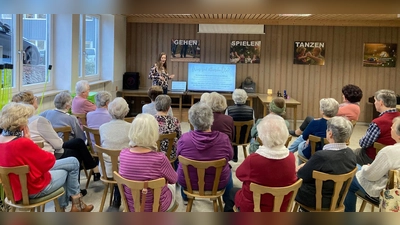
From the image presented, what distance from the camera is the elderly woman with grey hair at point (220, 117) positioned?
439 cm

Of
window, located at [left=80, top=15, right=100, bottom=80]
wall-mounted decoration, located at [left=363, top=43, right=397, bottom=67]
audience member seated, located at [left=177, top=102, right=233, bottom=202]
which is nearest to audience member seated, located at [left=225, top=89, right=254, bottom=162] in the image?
audience member seated, located at [left=177, top=102, right=233, bottom=202]

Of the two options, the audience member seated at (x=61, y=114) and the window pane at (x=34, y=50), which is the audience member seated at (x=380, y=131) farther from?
the window pane at (x=34, y=50)

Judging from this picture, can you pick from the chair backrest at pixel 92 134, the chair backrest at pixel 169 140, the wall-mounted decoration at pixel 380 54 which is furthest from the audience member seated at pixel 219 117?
the wall-mounted decoration at pixel 380 54

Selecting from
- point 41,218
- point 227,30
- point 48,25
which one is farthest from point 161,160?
point 227,30

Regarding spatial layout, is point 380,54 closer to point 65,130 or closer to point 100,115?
point 100,115

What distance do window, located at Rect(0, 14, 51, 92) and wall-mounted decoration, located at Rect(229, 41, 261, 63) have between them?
467 cm

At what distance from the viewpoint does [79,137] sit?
4176 mm

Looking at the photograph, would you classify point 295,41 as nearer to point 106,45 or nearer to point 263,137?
point 106,45

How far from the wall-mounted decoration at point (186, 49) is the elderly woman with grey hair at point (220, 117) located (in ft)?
17.5

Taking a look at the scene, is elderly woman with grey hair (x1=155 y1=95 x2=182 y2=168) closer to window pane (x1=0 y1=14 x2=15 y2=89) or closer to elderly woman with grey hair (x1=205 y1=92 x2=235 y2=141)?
elderly woman with grey hair (x1=205 y1=92 x2=235 y2=141)

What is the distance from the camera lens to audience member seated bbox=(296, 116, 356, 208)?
8.89 feet

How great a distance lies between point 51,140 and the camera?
3461 mm

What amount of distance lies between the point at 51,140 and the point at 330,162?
93.4 inches

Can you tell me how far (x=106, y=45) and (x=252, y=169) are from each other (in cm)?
697
